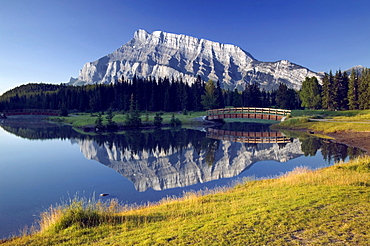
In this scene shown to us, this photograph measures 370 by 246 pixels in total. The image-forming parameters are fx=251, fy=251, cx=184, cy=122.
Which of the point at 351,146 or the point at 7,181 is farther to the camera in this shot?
the point at 351,146

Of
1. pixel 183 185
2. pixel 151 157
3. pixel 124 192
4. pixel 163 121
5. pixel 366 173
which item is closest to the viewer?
pixel 366 173

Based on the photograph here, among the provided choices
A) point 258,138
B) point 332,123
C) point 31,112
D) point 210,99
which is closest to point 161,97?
point 210,99

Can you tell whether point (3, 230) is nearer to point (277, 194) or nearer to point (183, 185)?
point (183, 185)

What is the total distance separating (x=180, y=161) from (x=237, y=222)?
20134 millimetres

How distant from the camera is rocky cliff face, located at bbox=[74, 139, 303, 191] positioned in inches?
842

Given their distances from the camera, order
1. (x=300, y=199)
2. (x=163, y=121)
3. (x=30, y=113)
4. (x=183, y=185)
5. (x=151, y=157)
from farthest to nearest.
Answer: (x=30, y=113), (x=163, y=121), (x=151, y=157), (x=183, y=185), (x=300, y=199)

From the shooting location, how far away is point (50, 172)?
24.5 meters

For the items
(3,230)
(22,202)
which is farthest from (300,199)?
(22,202)

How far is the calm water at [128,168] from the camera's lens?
1706 centimetres

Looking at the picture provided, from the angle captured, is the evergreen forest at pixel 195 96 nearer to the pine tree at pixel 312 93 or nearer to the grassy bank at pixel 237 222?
the pine tree at pixel 312 93

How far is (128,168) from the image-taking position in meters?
25.5

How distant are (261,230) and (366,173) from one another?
36.4ft

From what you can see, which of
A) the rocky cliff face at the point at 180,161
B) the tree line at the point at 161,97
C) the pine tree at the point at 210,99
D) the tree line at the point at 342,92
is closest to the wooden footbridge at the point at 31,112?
the tree line at the point at 161,97

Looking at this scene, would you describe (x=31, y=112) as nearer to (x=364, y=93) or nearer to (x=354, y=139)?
(x=354, y=139)
